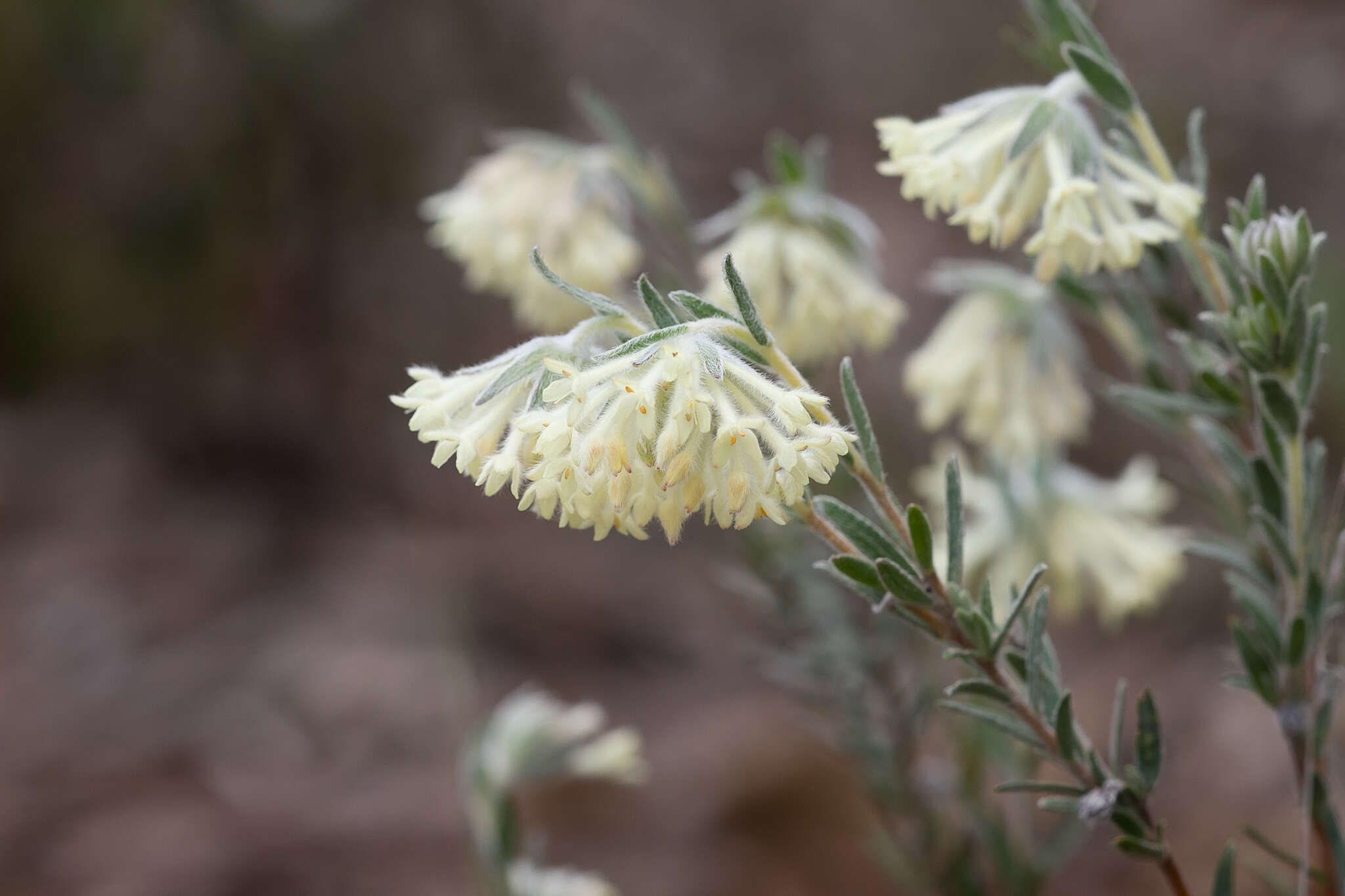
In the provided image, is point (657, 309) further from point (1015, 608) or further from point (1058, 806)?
point (1058, 806)

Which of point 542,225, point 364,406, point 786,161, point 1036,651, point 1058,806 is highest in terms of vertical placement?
point 364,406

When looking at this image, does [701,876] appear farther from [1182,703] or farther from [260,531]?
[260,531]

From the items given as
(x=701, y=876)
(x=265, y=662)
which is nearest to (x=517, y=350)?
(x=701, y=876)

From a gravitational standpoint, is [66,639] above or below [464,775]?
above

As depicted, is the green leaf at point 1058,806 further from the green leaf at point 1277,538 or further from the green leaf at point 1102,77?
the green leaf at point 1102,77

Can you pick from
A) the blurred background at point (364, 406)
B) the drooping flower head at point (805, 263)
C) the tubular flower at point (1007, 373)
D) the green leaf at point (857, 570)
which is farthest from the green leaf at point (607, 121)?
the blurred background at point (364, 406)

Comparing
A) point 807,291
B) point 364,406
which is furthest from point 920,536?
point 364,406
